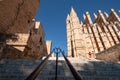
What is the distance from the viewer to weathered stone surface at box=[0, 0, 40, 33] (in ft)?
23.4

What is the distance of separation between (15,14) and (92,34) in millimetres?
28222

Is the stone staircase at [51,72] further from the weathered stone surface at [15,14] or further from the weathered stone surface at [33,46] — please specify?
the weathered stone surface at [15,14]

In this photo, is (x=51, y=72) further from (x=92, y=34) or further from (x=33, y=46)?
(x=92, y=34)

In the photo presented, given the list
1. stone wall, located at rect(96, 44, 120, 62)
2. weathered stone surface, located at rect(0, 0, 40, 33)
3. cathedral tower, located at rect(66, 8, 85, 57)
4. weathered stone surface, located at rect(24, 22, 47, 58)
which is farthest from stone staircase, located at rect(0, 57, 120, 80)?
cathedral tower, located at rect(66, 8, 85, 57)

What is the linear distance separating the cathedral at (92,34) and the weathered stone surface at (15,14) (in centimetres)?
1563

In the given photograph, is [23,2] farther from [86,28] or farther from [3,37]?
[86,28]

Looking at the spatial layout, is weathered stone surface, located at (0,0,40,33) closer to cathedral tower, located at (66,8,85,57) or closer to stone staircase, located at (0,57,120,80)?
stone staircase, located at (0,57,120,80)

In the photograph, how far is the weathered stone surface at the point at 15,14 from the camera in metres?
7.12

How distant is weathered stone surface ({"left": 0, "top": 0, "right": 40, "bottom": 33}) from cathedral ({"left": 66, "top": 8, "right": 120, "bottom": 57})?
15632 millimetres

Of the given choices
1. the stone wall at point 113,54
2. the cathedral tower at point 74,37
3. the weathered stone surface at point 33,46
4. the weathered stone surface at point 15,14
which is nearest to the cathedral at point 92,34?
the cathedral tower at point 74,37

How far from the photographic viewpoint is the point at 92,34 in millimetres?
34188

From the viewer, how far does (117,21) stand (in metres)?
35.3

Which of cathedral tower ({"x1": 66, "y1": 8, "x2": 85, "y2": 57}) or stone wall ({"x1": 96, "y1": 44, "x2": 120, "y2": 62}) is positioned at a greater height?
cathedral tower ({"x1": 66, "y1": 8, "x2": 85, "y2": 57})

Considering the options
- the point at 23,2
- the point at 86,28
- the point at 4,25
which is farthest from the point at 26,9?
the point at 86,28
